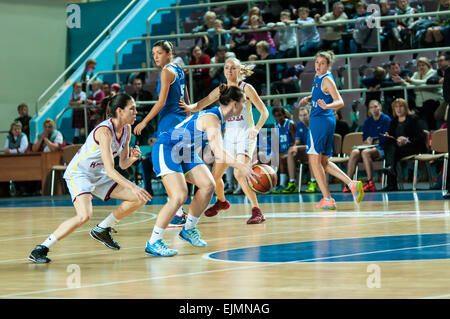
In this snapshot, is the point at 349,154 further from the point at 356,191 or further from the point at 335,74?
the point at 356,191

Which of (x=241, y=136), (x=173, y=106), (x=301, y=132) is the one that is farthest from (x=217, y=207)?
(x=301, y=132)

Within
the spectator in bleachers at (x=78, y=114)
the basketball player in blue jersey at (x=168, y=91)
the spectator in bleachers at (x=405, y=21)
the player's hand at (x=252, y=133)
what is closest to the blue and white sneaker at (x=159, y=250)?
the basketball player in blue jersey at (x=168, y=91)

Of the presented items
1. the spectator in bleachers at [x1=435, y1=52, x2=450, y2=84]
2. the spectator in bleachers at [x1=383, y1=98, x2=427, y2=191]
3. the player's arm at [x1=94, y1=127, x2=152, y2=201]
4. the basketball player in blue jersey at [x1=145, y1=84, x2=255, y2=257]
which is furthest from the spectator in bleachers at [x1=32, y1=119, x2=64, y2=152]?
the player's arm at [x1=94, y1=127, x2=152, y2=201]

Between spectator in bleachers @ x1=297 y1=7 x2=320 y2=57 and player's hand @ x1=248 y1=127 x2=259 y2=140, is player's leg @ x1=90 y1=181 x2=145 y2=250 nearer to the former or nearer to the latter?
player's hand @ x1=248 y1=127 x2=259 y2=140

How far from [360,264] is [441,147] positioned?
763 cm

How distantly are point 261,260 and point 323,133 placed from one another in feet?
14.9

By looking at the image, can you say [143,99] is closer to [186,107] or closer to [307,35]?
[307,35]

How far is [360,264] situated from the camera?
4898mm

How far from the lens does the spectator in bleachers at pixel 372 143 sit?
41.6 feet

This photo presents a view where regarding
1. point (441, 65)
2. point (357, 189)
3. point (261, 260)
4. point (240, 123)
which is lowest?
point (261, 260)

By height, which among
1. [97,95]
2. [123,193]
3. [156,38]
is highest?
[156,38]

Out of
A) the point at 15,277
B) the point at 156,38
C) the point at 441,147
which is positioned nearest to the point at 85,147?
the point at 15,277

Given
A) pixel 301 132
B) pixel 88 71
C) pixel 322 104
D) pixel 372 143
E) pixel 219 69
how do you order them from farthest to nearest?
pixel 88 71 < pixel 219 69 < pixel 301 132 < pixel 372 143 < pixel 322 104

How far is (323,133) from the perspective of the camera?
961 centimetres
